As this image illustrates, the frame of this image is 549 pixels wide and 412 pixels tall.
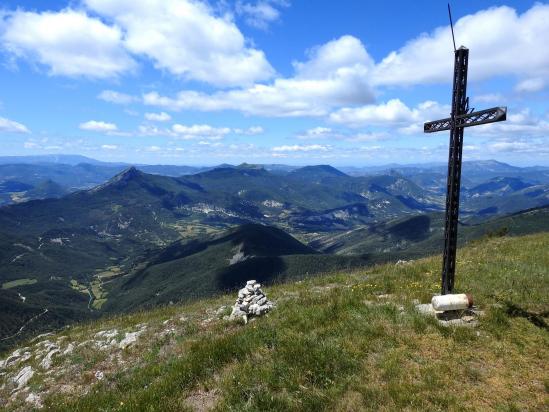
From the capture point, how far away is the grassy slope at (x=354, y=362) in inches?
369

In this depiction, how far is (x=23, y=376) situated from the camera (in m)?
19.3

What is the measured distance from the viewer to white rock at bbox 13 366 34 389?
18.6 m

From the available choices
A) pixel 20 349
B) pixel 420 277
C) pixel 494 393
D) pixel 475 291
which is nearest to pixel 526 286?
pixel 475 291

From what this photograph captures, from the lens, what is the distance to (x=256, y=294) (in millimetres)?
18531

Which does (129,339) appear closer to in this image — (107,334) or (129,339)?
(129,339)

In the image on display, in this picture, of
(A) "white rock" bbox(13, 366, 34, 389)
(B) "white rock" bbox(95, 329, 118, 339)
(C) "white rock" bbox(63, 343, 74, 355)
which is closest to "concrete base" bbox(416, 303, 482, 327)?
(B) "white rock" bbox(95, 329, 118, 339)

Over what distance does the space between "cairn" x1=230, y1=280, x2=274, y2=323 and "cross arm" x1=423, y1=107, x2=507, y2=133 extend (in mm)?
10240

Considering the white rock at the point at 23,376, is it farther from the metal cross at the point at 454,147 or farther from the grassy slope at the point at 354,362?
the metal cross at the point at 454,147

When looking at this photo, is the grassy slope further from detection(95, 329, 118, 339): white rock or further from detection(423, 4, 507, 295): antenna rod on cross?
detection(95, 329, 118, 339): white rock

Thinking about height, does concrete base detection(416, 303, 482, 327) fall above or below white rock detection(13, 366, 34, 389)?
above

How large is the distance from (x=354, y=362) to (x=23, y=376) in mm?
17376

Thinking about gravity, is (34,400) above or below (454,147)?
below

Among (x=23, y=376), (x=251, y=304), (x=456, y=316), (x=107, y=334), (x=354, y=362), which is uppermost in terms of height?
(x=456, y=316)

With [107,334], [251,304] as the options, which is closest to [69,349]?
[107,334]
